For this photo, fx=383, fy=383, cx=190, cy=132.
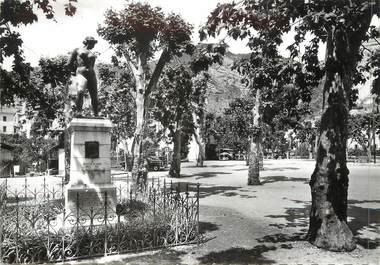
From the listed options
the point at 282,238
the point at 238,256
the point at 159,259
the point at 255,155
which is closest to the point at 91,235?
the point at 159,259

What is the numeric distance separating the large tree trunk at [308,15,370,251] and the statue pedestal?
5187mm

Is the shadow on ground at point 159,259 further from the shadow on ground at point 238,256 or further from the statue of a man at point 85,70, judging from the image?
the statue of a man at point 85,70

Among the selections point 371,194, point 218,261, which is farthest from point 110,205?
point 371,194

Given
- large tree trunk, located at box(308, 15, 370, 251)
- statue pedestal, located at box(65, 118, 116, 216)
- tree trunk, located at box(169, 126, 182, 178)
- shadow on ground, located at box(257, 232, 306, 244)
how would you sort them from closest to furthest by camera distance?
large tree trunk, located at box(308, 15, 370, 251)
shadow on ground, located at box(257, 232, 306, 244)
statue pedestal, located at box(65, 118, 116, 216)
tree trunk, located at box(169, 126, 182, 178)

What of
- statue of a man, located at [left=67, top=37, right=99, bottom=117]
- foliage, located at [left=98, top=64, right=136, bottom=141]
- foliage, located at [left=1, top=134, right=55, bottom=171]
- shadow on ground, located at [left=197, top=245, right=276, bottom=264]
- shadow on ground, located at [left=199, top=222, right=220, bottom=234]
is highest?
foliage, located at [left=98, top=64, right=136, bottom=141]

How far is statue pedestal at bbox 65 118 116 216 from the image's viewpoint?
9.67 meters

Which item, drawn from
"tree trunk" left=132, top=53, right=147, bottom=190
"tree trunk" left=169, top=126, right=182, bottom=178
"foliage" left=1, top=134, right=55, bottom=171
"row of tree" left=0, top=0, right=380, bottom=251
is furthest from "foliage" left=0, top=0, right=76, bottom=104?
"foliage" left=1, top=134, right=55, bottom=171

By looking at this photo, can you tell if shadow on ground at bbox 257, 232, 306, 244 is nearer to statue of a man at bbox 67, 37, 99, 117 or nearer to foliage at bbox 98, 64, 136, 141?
statue of a man at bbox 67, 37, 99, 117

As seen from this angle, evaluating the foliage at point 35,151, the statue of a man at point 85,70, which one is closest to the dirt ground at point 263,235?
the statue of a man at point 85,70

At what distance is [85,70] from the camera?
10812 millimetres

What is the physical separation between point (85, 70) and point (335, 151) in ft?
22.8

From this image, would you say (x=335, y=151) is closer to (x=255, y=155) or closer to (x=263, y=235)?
(x=263, y=235)

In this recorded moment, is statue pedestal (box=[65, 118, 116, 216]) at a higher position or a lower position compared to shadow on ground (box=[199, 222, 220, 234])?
higher

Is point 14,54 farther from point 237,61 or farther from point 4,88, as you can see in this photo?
point 237,61
